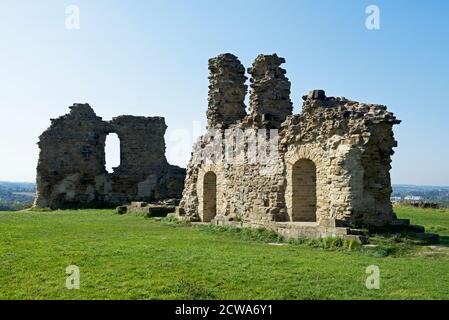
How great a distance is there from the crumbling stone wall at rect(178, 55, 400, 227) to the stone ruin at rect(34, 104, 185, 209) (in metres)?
10.6

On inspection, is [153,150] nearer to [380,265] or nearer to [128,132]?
[128,132]

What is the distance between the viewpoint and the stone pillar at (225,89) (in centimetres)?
2052

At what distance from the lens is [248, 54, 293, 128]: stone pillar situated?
18.5 metres

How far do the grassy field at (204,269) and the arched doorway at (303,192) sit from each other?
233 cm

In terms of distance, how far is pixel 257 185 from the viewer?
1708 cm

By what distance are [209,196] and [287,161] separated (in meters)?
5.01

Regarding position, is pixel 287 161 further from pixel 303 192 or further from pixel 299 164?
pixel 303 192

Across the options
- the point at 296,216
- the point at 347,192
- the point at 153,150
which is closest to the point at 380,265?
the point at 347,192

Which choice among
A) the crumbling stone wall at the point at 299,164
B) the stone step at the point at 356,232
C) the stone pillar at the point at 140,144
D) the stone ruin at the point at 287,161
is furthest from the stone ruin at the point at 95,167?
the stone step at the point at 356,232

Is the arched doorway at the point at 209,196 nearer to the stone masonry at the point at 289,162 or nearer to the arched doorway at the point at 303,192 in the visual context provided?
the stone masonry at the point at 289,162

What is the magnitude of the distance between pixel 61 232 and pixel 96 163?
1641 cm
